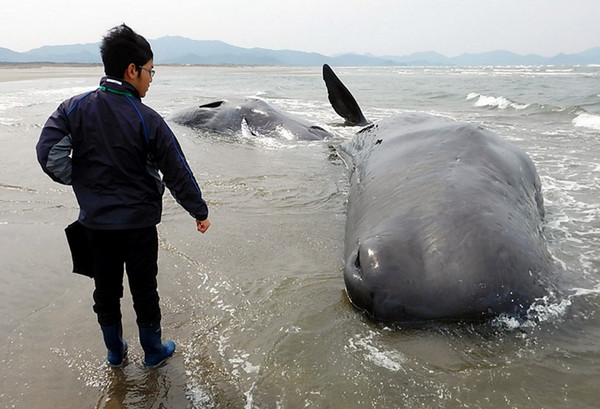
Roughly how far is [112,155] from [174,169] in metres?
0.32

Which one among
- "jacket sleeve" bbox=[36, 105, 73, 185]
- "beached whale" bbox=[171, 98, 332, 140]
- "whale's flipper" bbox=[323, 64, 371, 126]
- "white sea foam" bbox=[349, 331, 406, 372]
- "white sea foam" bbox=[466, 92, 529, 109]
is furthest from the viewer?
"white sea foam" bbox=[466, 92, 529, 109]

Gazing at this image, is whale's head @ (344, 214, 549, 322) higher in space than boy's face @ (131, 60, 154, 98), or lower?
lower

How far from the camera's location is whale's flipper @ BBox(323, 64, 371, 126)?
870cm

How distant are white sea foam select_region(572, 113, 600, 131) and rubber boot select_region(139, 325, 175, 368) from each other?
13.1m

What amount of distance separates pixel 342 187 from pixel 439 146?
2161 mm

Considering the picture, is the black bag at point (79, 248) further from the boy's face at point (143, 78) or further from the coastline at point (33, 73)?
the coastline at point (33, 73)

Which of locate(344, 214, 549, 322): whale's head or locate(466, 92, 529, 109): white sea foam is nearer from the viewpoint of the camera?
locate(344, 214, 549, 322): whale's head

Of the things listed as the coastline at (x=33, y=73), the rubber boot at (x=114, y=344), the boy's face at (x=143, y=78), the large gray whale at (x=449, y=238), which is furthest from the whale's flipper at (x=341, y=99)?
the coastline at (x=33, y=73)

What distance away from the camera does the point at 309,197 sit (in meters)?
5.96

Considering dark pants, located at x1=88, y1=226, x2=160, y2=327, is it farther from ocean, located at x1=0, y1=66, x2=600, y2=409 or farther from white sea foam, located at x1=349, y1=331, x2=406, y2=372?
white sea foam, located at x1=349, y1=331, x2=406, y2=372

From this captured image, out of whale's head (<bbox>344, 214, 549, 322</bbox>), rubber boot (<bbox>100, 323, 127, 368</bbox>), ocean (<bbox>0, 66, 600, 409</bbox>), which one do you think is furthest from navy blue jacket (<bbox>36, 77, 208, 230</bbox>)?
whale's head (<bbox>344, 214, 549, 322</bbox>)

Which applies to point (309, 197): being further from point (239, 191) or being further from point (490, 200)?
point (490, 200)

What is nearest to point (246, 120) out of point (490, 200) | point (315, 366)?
point (490, 200)

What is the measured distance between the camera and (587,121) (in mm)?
13383
